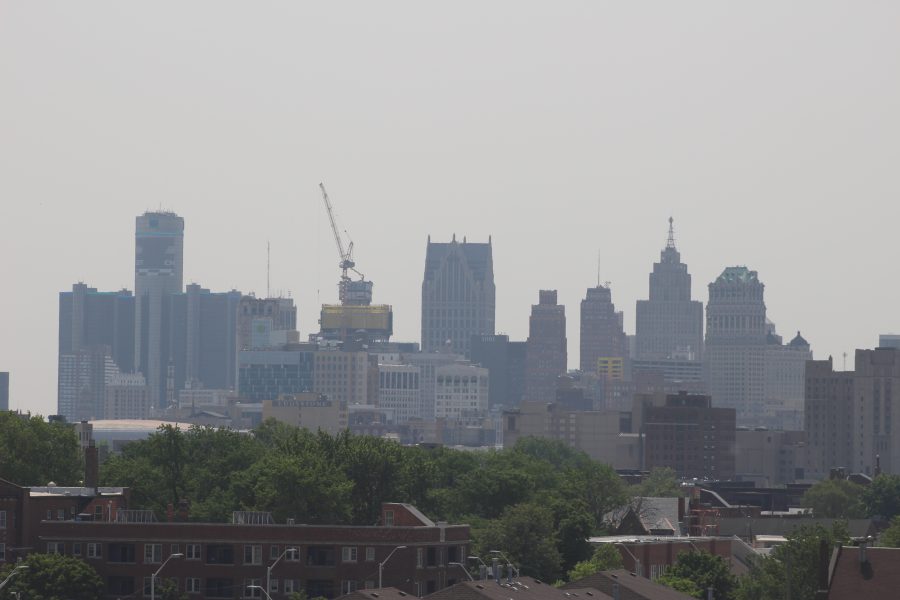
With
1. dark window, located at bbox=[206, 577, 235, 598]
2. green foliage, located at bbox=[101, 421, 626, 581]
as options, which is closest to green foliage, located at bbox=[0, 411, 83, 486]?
green foliage, located at bbox=[101, 421, 626, 581]

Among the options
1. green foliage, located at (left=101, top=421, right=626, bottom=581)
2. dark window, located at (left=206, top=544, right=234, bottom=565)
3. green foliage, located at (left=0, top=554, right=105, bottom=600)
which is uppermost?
green foliage, located at (left=101, top=421, right=626, bottom=581)

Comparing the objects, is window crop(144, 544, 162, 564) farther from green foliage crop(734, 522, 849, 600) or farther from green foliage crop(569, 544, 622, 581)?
green foliage crop(734, 522, 849, 600)

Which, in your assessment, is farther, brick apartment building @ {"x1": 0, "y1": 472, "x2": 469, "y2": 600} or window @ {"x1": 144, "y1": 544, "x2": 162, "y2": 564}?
window @ {"x1": 144, "y1": 544, "x2": 162, "y2": 564}

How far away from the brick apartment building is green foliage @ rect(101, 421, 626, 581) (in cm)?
1401

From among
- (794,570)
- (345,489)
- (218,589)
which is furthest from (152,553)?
(794,570)

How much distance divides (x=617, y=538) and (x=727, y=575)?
29797mm

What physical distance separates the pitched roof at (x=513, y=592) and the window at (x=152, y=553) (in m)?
19.5

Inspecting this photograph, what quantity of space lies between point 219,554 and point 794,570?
93.9 feet

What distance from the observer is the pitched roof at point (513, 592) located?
110250 millimetres

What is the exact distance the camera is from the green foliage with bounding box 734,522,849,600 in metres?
123

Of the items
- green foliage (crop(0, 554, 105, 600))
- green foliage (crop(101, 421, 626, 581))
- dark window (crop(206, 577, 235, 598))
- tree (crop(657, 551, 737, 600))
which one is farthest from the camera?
green foliage (crop(101, 421, 626, 581))

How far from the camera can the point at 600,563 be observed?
14525cm

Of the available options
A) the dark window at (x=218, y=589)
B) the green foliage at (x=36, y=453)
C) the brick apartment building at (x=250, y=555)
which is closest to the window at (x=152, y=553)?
the brick apartment building at (x=250, y=555)

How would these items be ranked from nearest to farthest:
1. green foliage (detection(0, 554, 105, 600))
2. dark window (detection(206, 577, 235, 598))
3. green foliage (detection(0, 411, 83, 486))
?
1. green foliage (detection(0, 554, 105, 600))
2. dark window (detection(206, 577, 235, 598))
3. green foliage (detection(0, 411, 83, 486))
